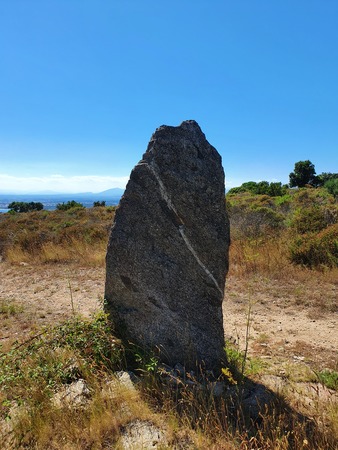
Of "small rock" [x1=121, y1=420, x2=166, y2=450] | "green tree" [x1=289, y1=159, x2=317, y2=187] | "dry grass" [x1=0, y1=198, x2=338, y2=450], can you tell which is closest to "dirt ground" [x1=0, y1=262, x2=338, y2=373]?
"dry grass" [x1=0, y1=198, x2=338, y2=450]

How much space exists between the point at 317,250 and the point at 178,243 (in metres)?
6.22

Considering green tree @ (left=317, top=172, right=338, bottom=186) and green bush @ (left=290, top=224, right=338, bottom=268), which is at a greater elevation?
green tree @ (left=317, top=172, right=338, bottom=186)

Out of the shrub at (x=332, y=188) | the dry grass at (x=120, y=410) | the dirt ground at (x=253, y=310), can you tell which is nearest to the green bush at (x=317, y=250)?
the dirt ground at (x=253, y=310)

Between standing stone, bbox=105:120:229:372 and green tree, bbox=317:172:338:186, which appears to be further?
green tree, bbox=317:172:338:186

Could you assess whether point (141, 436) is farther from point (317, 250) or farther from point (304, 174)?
point (304, 174)

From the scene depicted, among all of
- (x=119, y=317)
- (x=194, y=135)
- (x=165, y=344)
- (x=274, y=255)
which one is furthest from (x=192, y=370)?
(x=274, y=255)

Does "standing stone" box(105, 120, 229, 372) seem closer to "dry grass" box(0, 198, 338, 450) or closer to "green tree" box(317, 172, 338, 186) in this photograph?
"dry grass" box(0, 198, 338, 450)

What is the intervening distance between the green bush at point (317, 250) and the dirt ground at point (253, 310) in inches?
46.5

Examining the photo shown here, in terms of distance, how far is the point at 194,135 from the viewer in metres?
3.81

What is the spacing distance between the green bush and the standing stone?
5.60m

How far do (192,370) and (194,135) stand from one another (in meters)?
2.77

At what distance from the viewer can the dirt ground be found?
189 inches

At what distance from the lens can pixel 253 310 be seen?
21.0 feet

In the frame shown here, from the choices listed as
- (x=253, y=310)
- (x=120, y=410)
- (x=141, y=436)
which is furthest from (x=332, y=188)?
(x=141, y=436)
